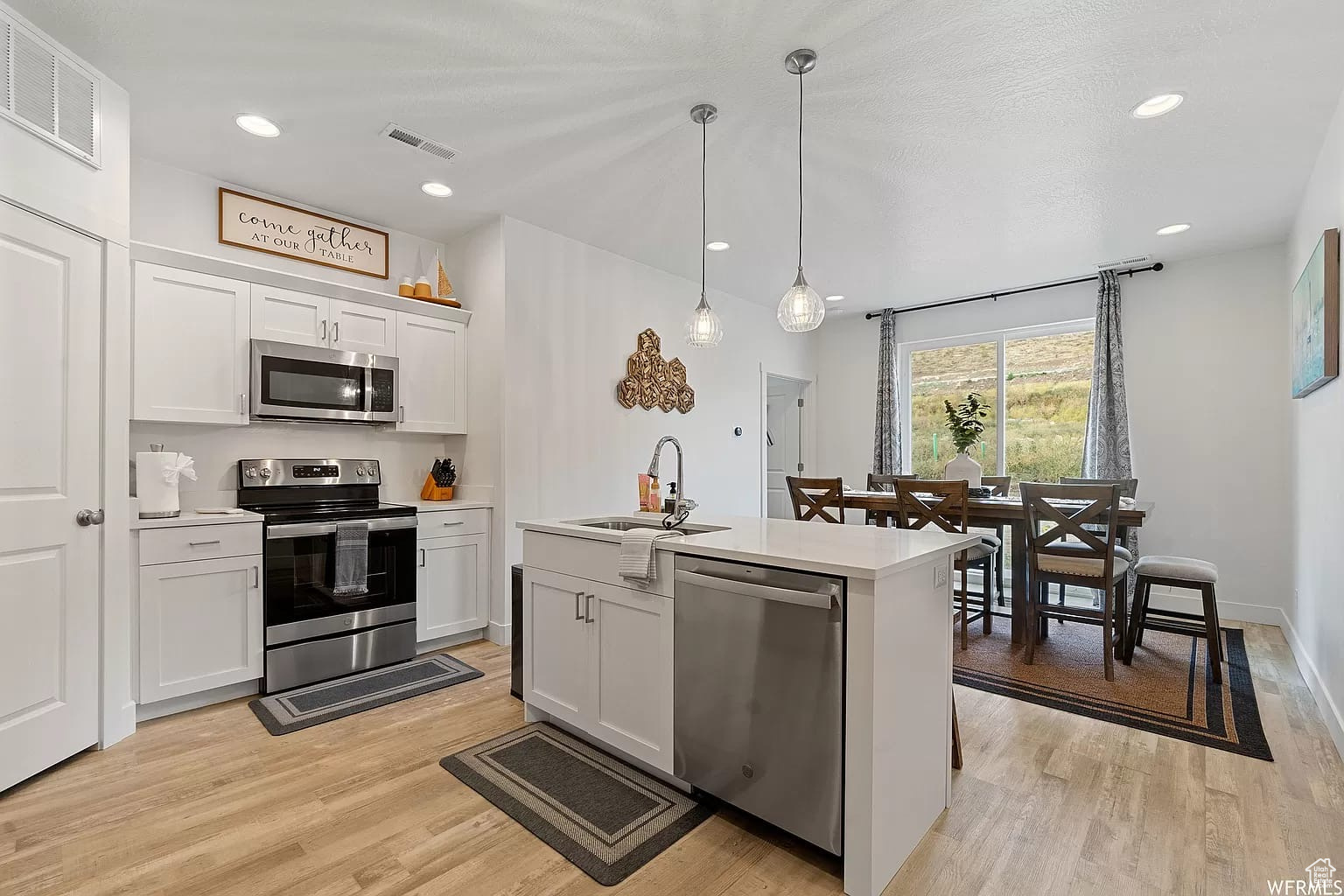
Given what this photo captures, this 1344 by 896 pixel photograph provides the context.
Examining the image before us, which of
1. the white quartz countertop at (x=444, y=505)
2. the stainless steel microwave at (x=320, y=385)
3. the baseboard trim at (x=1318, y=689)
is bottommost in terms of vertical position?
the baseboard trim at (x=1318, y=689)

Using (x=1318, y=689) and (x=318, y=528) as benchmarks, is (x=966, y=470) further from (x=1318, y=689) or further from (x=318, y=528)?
(x=318, y=528)

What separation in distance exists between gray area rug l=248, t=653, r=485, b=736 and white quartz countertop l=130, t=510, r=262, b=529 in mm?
876

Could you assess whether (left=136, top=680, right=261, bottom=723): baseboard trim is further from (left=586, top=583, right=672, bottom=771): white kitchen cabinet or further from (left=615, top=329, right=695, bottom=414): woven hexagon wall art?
(left=615, top=329, right=695, bottom=414): woven hexagon wall art

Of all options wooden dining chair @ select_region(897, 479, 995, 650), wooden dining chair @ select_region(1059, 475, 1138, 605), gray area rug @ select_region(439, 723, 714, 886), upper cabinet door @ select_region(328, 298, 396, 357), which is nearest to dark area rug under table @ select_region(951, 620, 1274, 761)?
wooden dining chair @ select_region(897, 479, 995, 650)

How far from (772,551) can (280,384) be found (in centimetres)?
292

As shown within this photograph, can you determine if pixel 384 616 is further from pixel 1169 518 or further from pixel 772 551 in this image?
pixel 1169 518

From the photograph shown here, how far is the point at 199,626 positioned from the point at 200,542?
38 cm

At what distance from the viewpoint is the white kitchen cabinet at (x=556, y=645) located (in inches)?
94.9

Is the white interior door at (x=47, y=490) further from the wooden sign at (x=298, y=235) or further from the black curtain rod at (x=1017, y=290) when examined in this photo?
the black curtain rod at (x=1017, y=290)

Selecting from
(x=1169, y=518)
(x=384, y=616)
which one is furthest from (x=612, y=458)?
(x=1169, y=518)

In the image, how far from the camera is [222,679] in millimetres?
2926

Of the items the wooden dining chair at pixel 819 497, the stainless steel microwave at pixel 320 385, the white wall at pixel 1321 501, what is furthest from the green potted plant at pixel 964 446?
the stainless steel microwave at pixel 320 385

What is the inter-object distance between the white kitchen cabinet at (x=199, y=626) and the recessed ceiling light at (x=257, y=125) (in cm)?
199

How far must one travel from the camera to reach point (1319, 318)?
2.89 m
